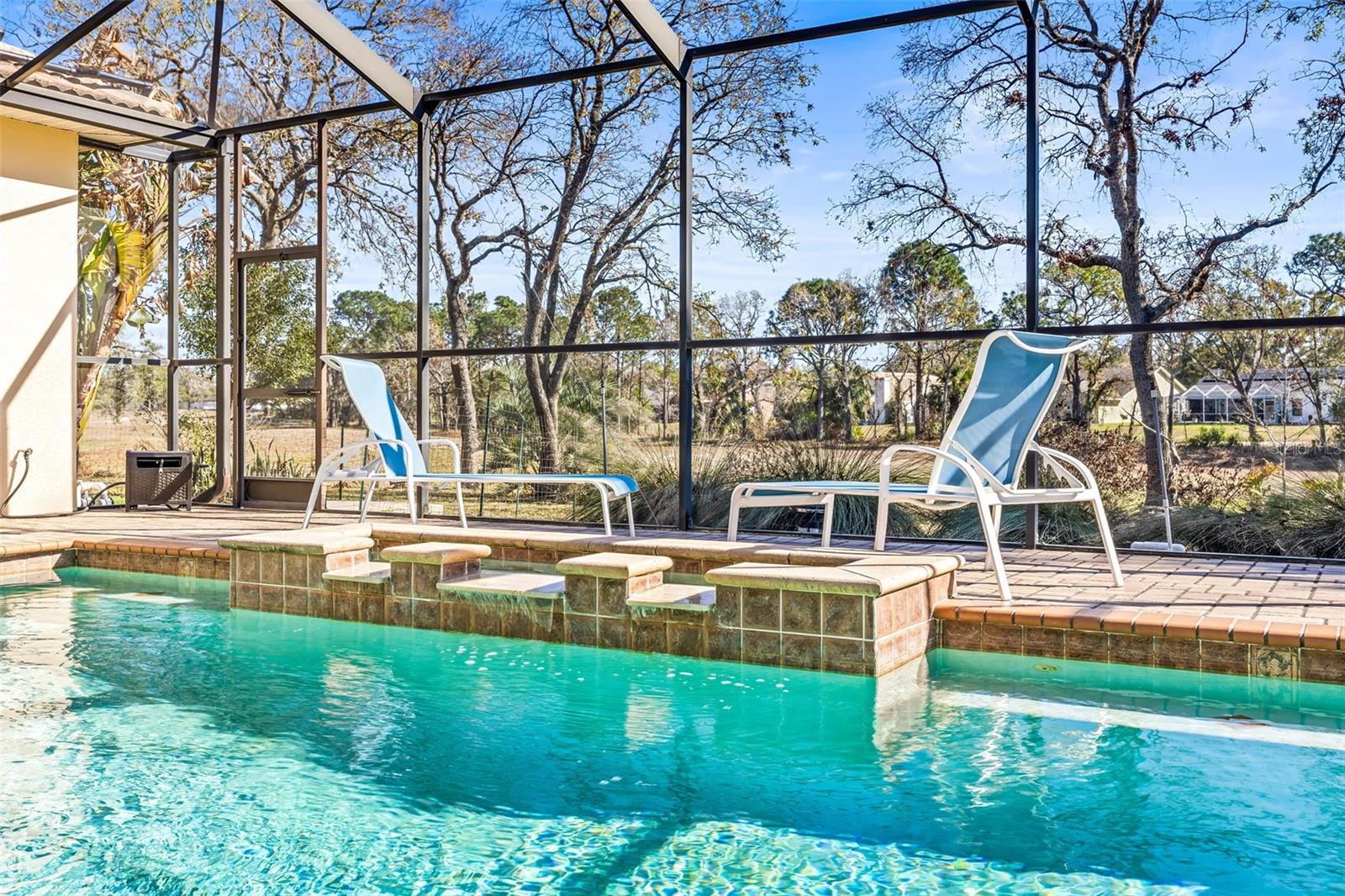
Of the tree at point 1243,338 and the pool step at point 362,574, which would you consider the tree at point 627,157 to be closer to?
the tree at point 1243,338

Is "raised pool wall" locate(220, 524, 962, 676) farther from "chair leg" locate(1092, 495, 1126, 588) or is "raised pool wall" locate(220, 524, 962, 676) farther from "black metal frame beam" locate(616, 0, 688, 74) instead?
"black metal frame beam" locate(616, 0, 688, 74)

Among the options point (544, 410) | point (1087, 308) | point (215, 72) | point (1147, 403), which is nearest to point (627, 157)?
point (544, 410)

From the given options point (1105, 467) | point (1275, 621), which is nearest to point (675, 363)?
point (1105, 467)

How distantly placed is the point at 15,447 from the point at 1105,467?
27.5 feet

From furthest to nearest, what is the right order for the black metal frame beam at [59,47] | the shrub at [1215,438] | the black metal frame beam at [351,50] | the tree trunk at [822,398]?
1. the tree trunk at [822,398]
2. the shrub at [1215,438]
3. the black metal frame beam at [59,47]
4. the black metal frame beam at [351,50]

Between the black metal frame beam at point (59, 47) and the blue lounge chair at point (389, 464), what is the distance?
8.74 feet

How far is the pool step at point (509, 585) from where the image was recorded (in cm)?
405

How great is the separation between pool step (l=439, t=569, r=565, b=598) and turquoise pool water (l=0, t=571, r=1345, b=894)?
252 millimetres

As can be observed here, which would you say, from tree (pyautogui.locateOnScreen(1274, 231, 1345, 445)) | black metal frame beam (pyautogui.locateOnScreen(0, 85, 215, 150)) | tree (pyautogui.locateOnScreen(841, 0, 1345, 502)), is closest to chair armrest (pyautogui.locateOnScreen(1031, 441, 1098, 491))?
tree (pyautogui.locateOnScreen(841, 0, 1345, 502))

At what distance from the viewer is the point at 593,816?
88.7 inches

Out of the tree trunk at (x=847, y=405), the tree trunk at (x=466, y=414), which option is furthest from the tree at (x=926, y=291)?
the tree trunk at (x=466, y=414)

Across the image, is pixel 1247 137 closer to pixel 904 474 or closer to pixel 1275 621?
pixel 904 474

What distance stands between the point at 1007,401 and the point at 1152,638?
116 centimetres

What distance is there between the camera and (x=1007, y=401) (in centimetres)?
421
